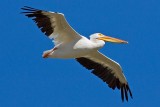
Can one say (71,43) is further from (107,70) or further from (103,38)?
(107,70)

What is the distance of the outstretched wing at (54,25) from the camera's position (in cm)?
1666

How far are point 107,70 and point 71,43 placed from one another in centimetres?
216

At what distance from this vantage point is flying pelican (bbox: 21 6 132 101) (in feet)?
55.1

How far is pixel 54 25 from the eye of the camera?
1709 cm

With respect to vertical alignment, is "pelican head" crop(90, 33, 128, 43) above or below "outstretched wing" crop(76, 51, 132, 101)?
above

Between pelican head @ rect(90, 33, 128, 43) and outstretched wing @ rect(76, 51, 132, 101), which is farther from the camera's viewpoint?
outstretched wing @ rect(76, 51, 132, 101)

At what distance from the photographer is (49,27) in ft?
56.0

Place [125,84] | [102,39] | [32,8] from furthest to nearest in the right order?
[125,84] → [102,39] → [32,8]

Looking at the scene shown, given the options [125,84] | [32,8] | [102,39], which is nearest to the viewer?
[32,8]

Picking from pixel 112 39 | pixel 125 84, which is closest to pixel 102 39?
pixel 112 39

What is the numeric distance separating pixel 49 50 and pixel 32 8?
1.46 m

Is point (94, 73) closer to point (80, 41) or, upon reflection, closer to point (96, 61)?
point (96, 61)

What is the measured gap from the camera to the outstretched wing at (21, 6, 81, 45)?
16.7 m

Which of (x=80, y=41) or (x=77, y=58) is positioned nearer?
(x=80, y=41)
